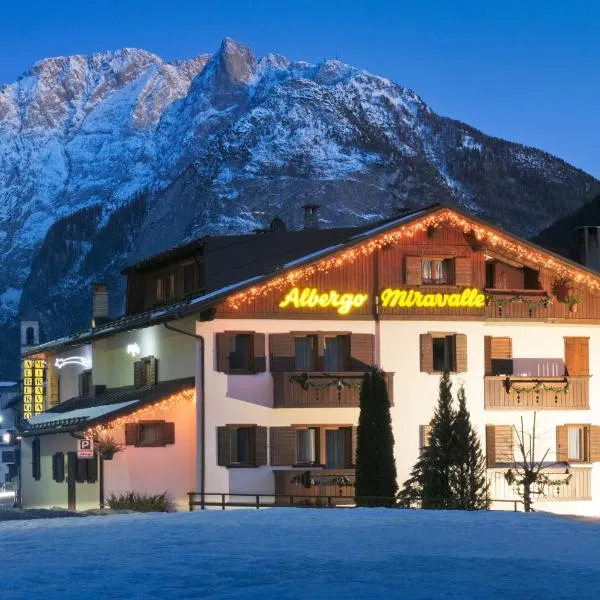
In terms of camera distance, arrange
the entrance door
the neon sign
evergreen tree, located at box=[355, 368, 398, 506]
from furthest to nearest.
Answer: the neon sign → the entrance door → evergreen tree, located at box=[355, 368, 398, 506]

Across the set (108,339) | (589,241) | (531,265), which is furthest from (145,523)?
(589,241)

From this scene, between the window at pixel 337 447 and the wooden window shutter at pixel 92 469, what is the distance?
7.49 metres

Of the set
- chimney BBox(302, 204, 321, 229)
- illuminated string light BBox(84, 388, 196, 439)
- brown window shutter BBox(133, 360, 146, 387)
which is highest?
chimney BBox(302, 204, 321, 229)

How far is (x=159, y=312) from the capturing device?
47.6 meters

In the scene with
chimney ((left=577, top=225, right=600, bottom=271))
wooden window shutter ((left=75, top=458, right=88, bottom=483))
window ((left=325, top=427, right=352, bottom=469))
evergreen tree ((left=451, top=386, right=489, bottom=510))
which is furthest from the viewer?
chimney ((left=577, top=225, right=600, bottom=271))

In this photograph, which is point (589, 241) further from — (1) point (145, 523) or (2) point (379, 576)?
(2) point (379, 576)

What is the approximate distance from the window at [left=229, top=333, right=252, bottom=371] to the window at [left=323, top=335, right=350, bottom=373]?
2510 millimetres

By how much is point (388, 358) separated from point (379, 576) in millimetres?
27519

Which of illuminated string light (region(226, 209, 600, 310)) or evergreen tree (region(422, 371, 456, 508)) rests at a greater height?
illuminated string light (region(226, 209, 600, 310))

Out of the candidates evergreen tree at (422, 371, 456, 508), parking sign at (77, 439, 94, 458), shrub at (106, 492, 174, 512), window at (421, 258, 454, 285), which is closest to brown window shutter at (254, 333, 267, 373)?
shrub at (106, 492, 174, 512)

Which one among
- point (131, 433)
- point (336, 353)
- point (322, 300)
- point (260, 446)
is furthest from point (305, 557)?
point (336, 353)

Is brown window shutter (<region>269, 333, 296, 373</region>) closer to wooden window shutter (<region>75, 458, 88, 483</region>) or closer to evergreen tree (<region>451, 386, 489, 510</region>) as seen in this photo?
wooden window shutter (<region>75, 458, 88, 483</region>)

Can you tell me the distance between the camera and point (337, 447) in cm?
4572

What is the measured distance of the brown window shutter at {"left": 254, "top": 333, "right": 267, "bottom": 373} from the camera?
45.1m
